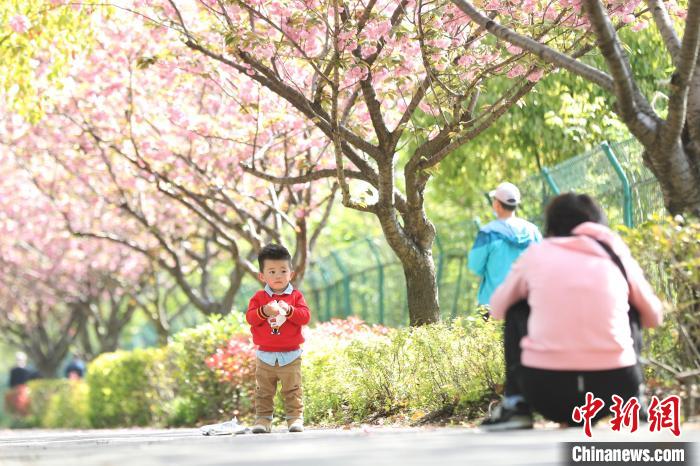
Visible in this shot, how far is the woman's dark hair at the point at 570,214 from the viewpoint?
6.11 metres

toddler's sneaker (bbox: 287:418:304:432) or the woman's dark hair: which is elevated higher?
the woman's dark hair

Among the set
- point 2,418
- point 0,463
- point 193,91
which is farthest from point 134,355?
point 2,418

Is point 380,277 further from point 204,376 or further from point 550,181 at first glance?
point 550,181

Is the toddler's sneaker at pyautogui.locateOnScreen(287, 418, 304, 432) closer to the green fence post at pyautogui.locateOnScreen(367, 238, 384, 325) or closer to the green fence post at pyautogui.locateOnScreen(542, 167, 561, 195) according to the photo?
the green fence post at pyautogui.locateOnScreen(542, 167, 561, 195)

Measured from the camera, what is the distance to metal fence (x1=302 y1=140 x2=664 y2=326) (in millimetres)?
10812

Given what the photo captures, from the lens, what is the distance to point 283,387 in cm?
913

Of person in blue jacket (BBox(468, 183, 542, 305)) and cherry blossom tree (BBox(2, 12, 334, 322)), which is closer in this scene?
person in blue jacket (BBox(468, 183, 542, 305))

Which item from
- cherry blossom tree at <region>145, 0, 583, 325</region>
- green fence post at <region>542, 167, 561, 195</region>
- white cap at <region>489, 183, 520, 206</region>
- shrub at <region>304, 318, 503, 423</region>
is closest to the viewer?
shrub at <region>304, 318, 503, 423</region>

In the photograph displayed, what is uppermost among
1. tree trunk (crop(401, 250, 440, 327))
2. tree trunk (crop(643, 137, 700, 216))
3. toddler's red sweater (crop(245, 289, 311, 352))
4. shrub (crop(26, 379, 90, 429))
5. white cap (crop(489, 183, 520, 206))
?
white cap (crop(489, 183, 520, 206))

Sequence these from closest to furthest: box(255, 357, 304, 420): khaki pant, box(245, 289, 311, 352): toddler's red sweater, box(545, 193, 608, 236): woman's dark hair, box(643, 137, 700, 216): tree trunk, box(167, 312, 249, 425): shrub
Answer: box(545, 193, 608, 236): woman's dark hair, box(643, 137, 700, 216): tree trunk, box(245, 289, 311, 352): toddler's red sweater, box(255, 357, 304, 420): khaki pant, box(167, 312, 249, 425): shrub

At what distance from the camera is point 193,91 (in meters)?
17.3

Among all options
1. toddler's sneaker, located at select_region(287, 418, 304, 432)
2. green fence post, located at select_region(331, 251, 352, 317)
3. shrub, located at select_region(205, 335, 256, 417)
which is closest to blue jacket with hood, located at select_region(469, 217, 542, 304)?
toddler's sneaker, located at select_region(287, 418, 304, 432)

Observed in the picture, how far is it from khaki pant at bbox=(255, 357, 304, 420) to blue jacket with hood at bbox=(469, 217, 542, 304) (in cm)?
155

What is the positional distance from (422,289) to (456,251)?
4848 millimetres
